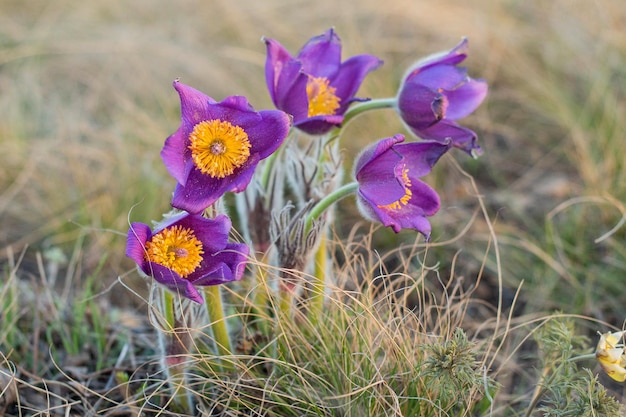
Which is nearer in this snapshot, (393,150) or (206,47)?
(393,150)

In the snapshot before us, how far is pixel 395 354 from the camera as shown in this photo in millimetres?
1668

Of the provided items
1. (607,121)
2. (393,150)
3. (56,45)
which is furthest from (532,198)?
(56,45)

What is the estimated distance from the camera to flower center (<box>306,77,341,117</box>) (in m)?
1.74

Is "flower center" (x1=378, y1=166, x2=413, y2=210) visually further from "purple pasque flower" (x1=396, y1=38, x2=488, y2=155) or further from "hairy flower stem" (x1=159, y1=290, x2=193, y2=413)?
"hairy flower stem" (x1=159, y1=290, x2=193, y2=413)

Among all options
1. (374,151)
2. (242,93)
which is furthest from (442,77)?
(242,93)

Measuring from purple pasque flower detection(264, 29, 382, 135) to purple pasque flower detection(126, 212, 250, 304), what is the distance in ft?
1.07

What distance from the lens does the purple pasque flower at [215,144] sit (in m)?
1.44

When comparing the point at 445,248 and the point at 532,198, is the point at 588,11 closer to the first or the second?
the point at 532,198

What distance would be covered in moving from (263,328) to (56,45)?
252cm

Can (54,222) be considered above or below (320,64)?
below

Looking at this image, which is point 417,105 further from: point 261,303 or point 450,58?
point 261,303

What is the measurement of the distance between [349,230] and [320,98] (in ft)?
3.69

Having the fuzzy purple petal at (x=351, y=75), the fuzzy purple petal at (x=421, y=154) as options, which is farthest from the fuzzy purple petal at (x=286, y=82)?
the fuzzy purple petal at (x=421, y=154)

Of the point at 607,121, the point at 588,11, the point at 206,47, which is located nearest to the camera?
the point at 607,121
